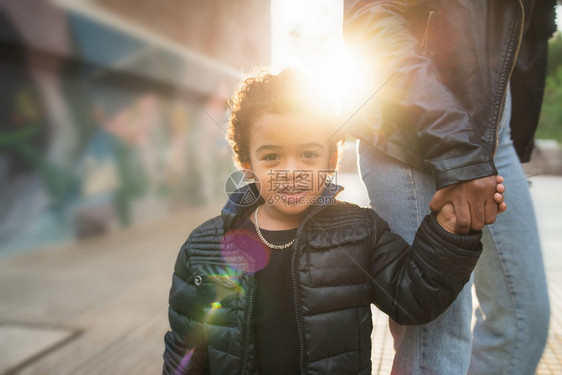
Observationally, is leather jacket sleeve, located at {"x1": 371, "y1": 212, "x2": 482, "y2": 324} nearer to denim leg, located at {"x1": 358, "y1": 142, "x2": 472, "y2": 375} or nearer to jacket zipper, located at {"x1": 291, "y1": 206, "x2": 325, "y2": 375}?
denim leg, located at {"x1": 358, "y1": 142, "x2": 472, "y2": 375}

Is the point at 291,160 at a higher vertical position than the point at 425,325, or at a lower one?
higher

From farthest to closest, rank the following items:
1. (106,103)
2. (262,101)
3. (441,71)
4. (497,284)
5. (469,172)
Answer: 1. (106,103)
2. (262,101)
3. (497,284)
4. (441,71)
5. (469,172)

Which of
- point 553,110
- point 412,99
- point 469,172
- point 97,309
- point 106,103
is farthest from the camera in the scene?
point 553,110

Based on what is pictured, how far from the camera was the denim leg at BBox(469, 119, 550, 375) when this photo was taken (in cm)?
142

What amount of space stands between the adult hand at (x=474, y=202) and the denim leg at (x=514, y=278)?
30 cm

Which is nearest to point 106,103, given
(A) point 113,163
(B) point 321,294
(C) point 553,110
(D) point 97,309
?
(A) point 113,163

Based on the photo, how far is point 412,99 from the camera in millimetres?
1257

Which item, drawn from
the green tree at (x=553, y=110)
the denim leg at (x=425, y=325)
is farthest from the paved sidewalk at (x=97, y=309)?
the green tree at (x=553, y=110)

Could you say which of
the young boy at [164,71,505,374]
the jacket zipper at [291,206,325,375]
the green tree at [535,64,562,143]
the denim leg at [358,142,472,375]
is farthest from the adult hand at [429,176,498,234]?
the green tree at [535,64,562,143]

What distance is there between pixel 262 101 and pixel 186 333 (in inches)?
35.1

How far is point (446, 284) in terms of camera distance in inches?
49.1

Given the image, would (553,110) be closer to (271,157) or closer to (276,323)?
(271,157)

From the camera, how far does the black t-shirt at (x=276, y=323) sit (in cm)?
145

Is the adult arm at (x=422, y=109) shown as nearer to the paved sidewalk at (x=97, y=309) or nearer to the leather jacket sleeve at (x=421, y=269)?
the leather jacket sleeve at (x=421, y=269)
